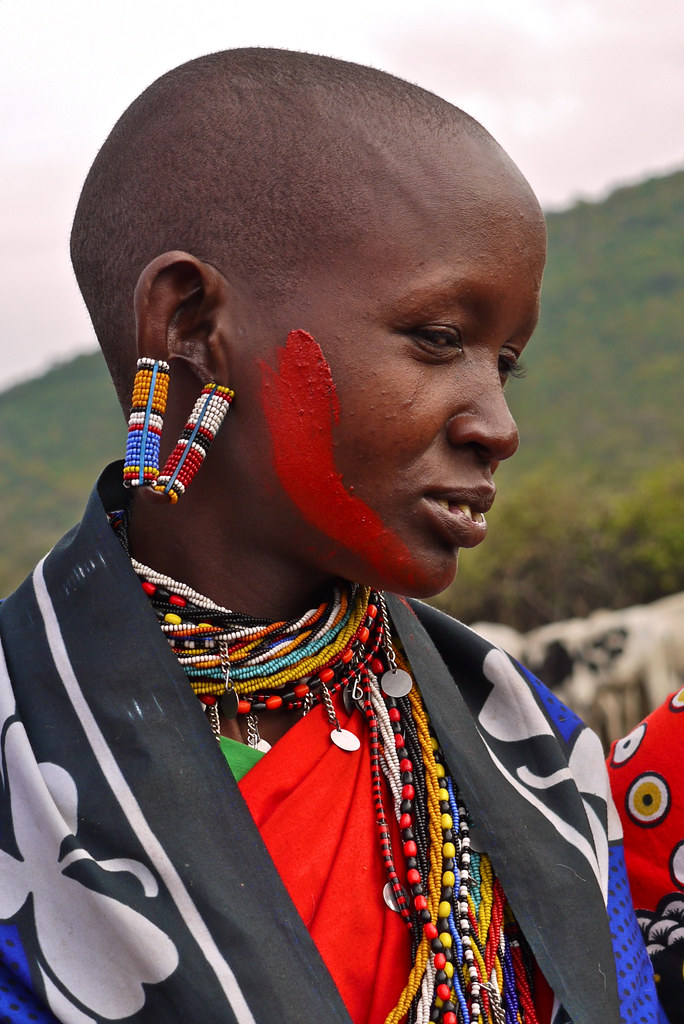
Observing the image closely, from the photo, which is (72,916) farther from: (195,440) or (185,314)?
(185,314)

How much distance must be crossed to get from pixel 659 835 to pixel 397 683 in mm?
582

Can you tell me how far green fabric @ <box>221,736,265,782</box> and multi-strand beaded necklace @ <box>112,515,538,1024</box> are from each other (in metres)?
0.03

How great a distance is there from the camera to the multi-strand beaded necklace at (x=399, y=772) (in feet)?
5.56

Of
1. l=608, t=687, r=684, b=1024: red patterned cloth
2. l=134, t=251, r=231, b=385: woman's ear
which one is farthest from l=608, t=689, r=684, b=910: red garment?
l=134, t=251, r=231, b=385: woman's ear

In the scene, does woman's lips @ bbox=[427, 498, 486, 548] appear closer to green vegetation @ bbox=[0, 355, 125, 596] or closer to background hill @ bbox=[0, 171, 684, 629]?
background hill @ bbox=[0, 171, 684, 629]

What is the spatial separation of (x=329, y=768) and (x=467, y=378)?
67 cm

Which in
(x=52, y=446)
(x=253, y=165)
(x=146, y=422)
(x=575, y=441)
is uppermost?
(x=52, y=446)

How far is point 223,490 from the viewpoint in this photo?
174 cm

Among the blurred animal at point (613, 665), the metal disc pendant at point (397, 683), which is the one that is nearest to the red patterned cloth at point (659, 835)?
the metal disc pendant at point (397, 683)

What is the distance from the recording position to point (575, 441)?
102 feet

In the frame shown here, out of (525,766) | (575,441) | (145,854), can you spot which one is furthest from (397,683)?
(575,441)

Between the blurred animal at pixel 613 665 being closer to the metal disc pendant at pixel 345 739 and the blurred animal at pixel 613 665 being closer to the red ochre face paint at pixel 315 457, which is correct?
the metal disc pendant at pixel 345 739

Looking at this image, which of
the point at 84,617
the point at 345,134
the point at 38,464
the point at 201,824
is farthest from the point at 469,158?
the point at 38,464

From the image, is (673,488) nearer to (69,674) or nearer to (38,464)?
(69,674)
